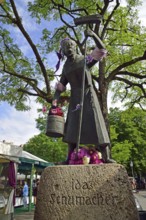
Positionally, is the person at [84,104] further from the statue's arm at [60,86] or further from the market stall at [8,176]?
the market stall at [8,176]

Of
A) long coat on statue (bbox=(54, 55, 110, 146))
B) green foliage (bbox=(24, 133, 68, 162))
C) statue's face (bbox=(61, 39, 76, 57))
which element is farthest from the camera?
green foliage (bbox=(24, 133, 68, 162))

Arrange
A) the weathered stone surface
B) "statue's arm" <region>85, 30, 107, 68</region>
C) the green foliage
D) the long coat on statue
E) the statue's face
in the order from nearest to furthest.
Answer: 1. the weathered stone surface
2. the long coat on statue
3. "statue's arm" <region>85, 30, 107, 68</region>
4. the statue's face
5. the green foliage

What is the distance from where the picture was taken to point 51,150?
36.5 metres

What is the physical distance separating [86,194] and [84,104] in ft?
4.42

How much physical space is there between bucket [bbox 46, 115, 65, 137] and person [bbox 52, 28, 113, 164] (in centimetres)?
17

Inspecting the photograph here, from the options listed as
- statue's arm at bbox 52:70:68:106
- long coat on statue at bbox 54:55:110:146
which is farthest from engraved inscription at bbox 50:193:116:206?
statue's arm at bbox 52:70:68:106

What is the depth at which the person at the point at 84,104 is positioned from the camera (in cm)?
413

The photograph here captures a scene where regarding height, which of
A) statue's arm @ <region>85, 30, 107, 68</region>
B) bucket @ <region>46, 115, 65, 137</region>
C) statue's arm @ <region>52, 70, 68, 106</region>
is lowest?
bucket @ <region>46, 115, 65, 137</region>

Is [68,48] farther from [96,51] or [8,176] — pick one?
[8,176]

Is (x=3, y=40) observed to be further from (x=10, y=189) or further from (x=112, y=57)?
(x=10, y=189)

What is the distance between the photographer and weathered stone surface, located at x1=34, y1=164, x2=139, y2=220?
11.6ft

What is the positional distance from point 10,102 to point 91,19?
11.5 metres

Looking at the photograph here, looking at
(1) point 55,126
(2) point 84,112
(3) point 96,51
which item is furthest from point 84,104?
(3) point 96,51

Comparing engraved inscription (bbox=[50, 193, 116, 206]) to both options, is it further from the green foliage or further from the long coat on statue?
the green foliage
